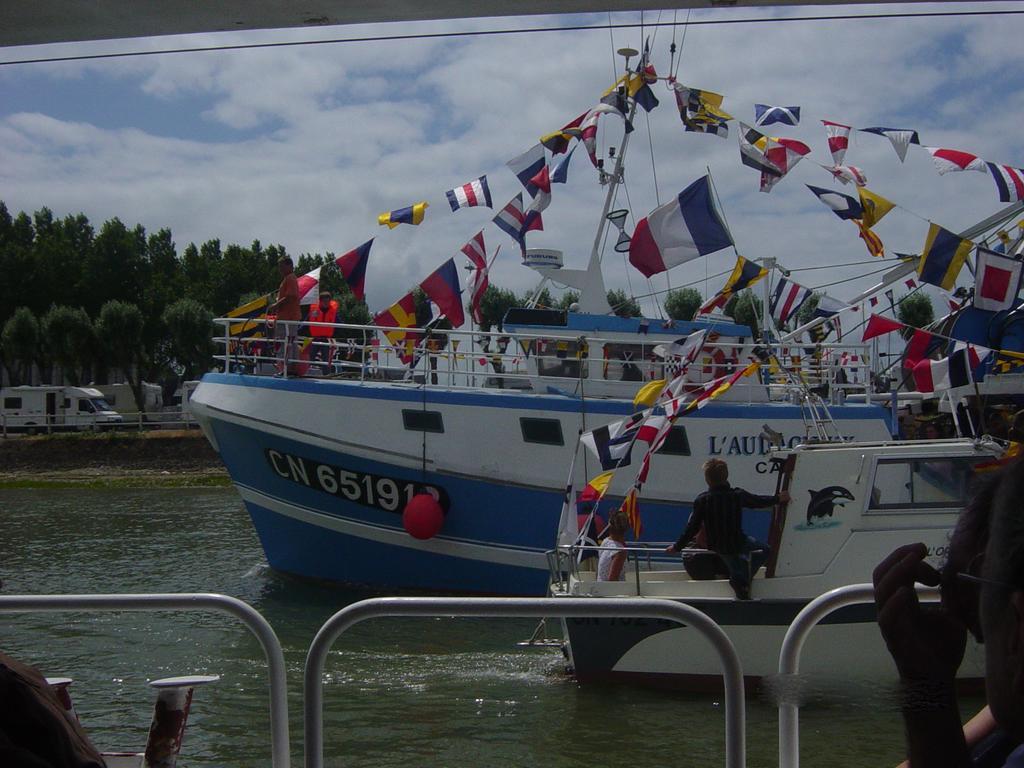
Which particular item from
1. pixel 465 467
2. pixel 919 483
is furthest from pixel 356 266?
pixel 919 483

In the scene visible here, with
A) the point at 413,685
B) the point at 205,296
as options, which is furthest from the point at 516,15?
the point at 205,296

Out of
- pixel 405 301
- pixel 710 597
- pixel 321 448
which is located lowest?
pixel 710 597

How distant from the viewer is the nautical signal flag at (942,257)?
12865 mm

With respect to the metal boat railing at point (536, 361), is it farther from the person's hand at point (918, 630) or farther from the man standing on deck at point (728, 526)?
the person's hand at point (918, 630)

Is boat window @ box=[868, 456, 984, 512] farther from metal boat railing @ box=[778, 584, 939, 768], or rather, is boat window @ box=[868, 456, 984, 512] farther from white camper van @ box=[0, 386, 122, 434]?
white camper van @ box=[0, 386, 122, 434]

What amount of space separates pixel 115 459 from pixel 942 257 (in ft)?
126

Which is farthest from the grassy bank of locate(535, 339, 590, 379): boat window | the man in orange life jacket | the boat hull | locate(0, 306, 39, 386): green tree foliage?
locate(535, 339, 590, 379): boat window

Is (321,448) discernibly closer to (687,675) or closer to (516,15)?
(687,675)

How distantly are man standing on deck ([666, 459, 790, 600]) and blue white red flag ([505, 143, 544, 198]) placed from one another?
8.51 meters

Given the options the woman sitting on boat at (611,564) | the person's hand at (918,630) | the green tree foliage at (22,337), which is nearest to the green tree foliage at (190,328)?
the green tree foliage at (22,337)

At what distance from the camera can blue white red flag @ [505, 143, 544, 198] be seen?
1736 centimetres

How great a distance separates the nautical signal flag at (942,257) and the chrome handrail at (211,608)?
1119 cm

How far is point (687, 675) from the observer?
9.90m

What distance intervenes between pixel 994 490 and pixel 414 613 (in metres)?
2.12
